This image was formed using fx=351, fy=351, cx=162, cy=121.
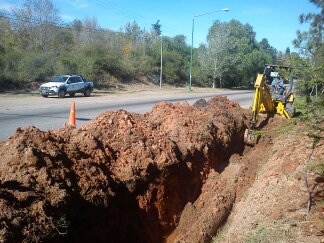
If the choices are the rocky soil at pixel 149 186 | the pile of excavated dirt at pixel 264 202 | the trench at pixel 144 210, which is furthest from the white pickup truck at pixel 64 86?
the trench at pixel 144 210

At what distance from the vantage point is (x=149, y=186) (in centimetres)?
662

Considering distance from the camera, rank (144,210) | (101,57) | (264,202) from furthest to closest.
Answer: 1. (101,57)
2. (264,202)
3. (144,210)

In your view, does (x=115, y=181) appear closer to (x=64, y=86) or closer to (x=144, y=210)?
(x=144, y=210)

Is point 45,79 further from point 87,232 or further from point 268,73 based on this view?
point 87,232

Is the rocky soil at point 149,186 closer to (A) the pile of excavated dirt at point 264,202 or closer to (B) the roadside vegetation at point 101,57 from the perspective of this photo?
(A) the pile of excavated dirt at point 264,202

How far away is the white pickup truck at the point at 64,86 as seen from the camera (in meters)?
24.6

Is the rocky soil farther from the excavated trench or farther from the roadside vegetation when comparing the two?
the roadside vegetation

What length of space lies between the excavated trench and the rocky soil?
0.05 ft

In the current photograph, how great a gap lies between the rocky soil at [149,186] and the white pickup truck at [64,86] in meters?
16.6

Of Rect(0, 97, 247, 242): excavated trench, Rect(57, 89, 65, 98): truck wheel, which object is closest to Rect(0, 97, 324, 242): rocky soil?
Rect(0, 97, 247, 242): excavated trench

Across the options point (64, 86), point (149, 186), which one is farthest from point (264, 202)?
point (64, 86)

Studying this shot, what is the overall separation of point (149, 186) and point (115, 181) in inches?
34.9

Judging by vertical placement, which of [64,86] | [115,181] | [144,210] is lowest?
[144,210]

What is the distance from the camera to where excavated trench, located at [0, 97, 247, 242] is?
4.55 metres
